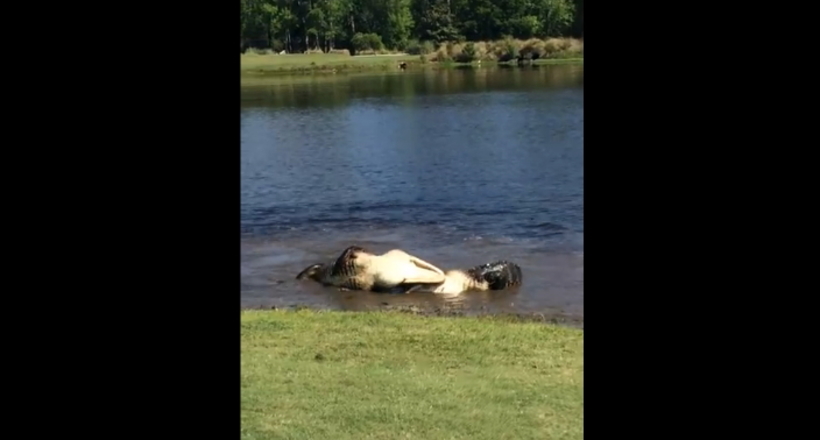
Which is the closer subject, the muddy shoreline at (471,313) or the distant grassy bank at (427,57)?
the muddy shoreline at (471,313)

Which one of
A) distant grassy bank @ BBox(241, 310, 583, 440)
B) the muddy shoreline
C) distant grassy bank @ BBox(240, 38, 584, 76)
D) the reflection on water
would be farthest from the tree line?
distant grassy bank @ BBox(241, 310, 583, 440)

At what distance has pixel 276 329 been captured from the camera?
381 cm

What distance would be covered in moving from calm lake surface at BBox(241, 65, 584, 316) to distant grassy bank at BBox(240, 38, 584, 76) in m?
0.09

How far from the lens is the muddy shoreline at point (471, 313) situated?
419cm

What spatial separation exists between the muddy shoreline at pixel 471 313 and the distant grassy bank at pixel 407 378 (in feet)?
→ 0.41

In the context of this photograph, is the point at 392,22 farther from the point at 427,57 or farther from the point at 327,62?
the point at 327,62

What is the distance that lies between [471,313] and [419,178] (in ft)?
7.60

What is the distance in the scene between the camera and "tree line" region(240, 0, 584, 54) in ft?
23.8

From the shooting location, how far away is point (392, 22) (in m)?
7.84

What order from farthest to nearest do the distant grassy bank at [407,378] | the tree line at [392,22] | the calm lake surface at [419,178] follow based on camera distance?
the tree line at [392,22], the calm lake surface at [419,178], the distant grassy bank at [407,378]

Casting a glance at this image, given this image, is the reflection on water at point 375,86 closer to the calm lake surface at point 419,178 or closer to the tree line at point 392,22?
the calm lake surface at point 419,178

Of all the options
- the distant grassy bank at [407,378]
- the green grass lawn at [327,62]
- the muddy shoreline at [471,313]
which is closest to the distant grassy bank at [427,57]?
the green grass lawn at [327,62]
